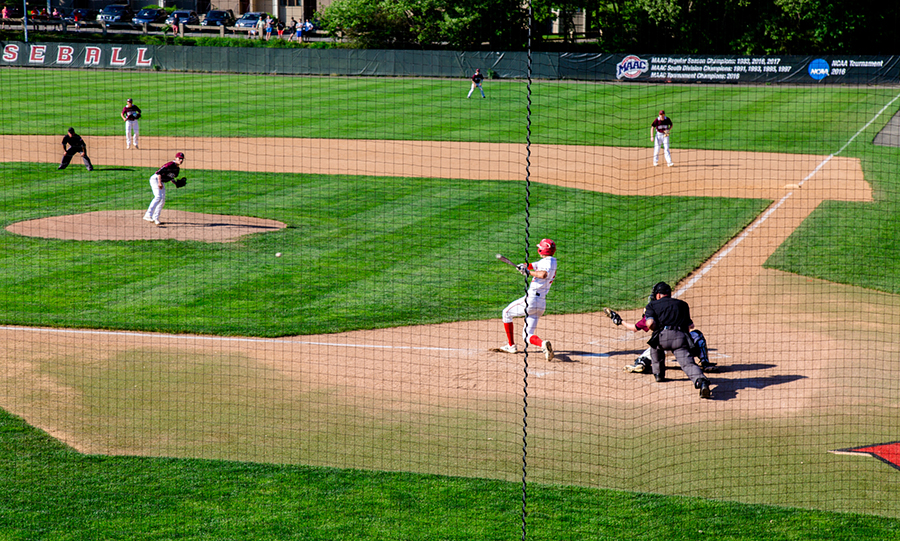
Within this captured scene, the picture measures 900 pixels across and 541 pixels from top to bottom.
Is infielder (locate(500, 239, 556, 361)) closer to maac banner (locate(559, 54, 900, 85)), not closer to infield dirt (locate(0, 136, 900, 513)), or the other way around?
infield dirt (locate(0, 136, 900, 513))

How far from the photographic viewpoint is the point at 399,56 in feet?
150

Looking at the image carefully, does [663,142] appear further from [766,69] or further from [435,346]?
[766,69]

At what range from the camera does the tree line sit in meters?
40.3

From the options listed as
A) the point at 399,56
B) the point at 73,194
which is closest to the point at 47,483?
the point at 73,194

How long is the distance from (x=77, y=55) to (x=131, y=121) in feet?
76.1

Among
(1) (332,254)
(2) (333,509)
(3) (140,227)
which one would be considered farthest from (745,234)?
(2) (333,509)

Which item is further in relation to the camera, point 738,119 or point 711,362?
point 738,119

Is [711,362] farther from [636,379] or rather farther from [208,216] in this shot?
[208,216]

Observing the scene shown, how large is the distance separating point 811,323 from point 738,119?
22856mm

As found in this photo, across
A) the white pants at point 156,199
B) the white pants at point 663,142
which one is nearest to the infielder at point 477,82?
the white pants at point 663,142

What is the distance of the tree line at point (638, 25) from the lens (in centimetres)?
4031

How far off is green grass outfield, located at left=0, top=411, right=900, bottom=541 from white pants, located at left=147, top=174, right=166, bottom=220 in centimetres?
991

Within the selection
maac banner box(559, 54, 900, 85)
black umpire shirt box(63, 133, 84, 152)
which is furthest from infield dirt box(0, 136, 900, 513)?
maac banner box(559, 54, 900, 85)

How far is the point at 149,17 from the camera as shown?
6253 cm
